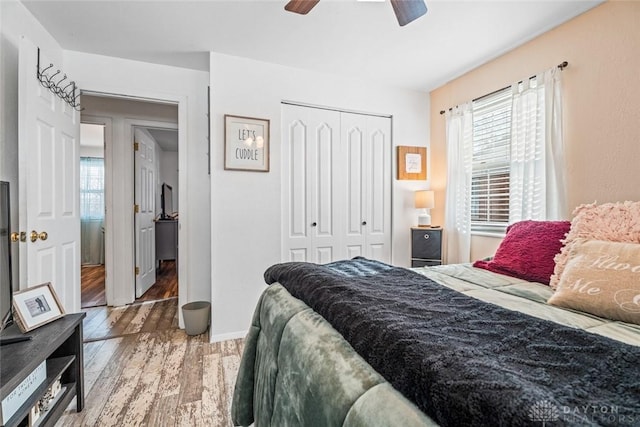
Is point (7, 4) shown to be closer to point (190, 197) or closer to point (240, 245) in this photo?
point (190, 197)

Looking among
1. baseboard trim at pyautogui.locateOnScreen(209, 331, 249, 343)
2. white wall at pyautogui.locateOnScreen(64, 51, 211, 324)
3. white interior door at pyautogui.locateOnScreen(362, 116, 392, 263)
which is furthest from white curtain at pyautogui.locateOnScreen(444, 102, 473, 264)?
white wall at pyautogui.locateOnScreen(64, 51, 211, 324)

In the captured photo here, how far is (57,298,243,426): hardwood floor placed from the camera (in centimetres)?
165

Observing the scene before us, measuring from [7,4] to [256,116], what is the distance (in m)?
1.65

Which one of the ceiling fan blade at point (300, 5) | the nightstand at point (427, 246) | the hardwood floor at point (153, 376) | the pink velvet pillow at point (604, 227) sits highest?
the ceiling fan blade at point (300, 5)

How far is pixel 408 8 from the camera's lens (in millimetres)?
1631

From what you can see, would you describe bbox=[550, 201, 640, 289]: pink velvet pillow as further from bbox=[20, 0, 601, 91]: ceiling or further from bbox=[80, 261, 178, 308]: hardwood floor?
bbox=[80, 261, 178, 308]: hardwood floor

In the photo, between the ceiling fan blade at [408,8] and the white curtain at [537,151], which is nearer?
the ceiling fan blade at [408,8]

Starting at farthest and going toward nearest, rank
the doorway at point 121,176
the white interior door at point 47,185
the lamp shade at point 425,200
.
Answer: the doorway at point 121,176, the lamp shade at point 425,200, the white interior door at point 47,185

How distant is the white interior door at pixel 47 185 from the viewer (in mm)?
1790

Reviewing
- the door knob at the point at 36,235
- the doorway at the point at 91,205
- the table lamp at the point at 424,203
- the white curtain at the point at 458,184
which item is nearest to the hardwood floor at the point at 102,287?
the doorway at the point at 91,205

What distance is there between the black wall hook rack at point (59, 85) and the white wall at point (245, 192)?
1.06 metres

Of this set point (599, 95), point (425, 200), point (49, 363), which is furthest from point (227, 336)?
point (599, 95)

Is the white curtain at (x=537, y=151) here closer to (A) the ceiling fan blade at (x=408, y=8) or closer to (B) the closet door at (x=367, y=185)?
(B) the closet door at (x=367, y=185)

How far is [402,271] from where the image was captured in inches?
→ 61.9
